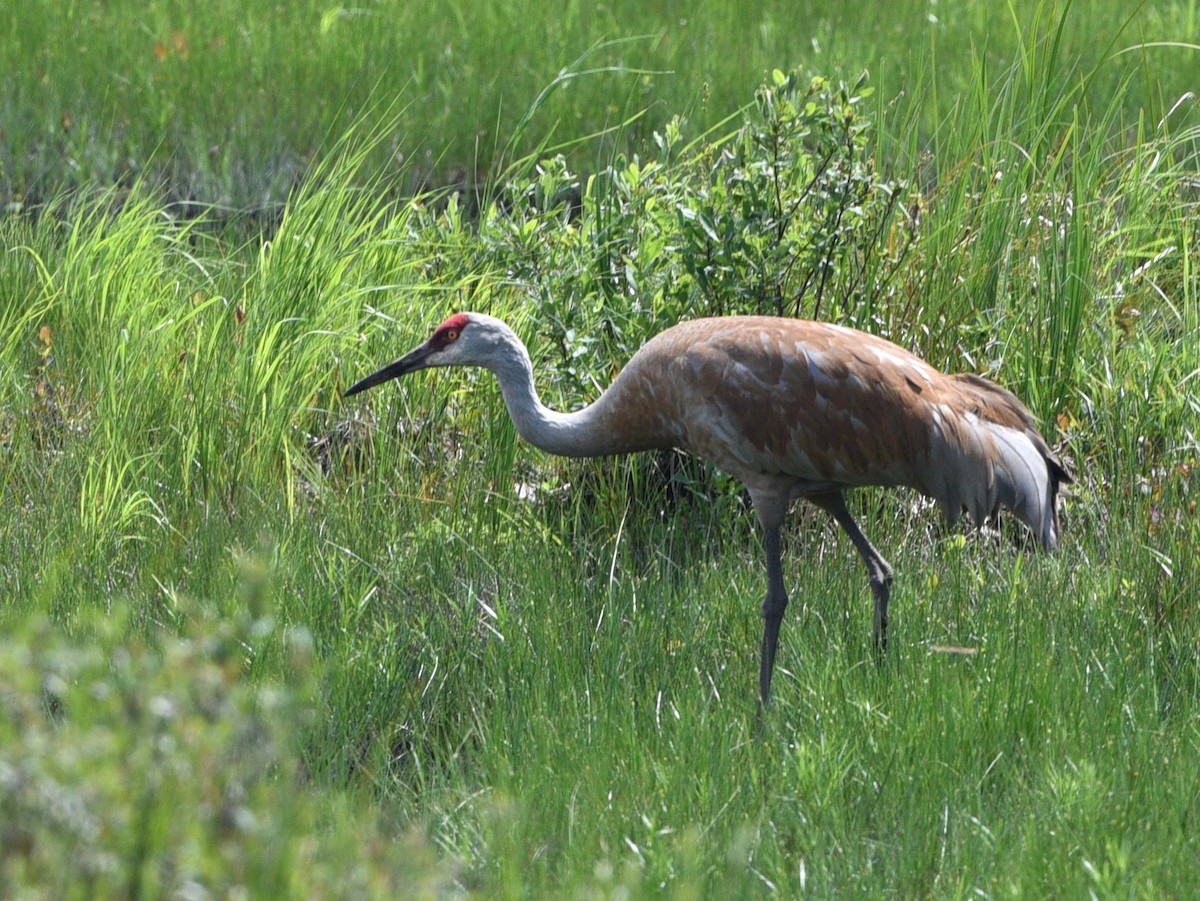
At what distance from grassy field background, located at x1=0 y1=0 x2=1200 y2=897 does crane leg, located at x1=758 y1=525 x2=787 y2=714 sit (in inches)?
2.4

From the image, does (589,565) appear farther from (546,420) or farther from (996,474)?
(996,474)

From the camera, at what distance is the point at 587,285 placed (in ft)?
16.8

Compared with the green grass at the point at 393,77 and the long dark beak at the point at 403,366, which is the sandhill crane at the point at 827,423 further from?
the green grass at the point at 393,77

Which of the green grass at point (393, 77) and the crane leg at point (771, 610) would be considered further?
the green grass at point (393, 77)

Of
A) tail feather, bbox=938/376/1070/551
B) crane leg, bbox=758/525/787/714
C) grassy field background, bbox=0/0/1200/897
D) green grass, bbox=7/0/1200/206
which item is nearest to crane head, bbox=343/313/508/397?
grassy field background, bbox=0/0/1200/897

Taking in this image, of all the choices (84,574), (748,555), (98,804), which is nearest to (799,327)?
(748,555)

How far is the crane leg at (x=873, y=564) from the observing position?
4219 mm

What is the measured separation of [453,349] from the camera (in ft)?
15.2

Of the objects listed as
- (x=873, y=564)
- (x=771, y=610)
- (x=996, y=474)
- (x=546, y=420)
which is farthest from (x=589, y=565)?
(x=996, y=474)

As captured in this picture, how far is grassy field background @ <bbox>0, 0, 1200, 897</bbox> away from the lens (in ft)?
8.38

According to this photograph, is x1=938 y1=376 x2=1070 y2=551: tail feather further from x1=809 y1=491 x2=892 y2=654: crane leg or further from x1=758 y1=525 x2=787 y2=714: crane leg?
x1=758 y1=525 x2=787 y2=714: crane leg

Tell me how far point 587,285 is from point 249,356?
1.15m

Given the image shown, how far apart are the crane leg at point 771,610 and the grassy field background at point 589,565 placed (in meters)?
0.06

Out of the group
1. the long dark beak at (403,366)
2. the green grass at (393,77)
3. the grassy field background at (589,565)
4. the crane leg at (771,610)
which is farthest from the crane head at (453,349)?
the green grass at (393,77)
